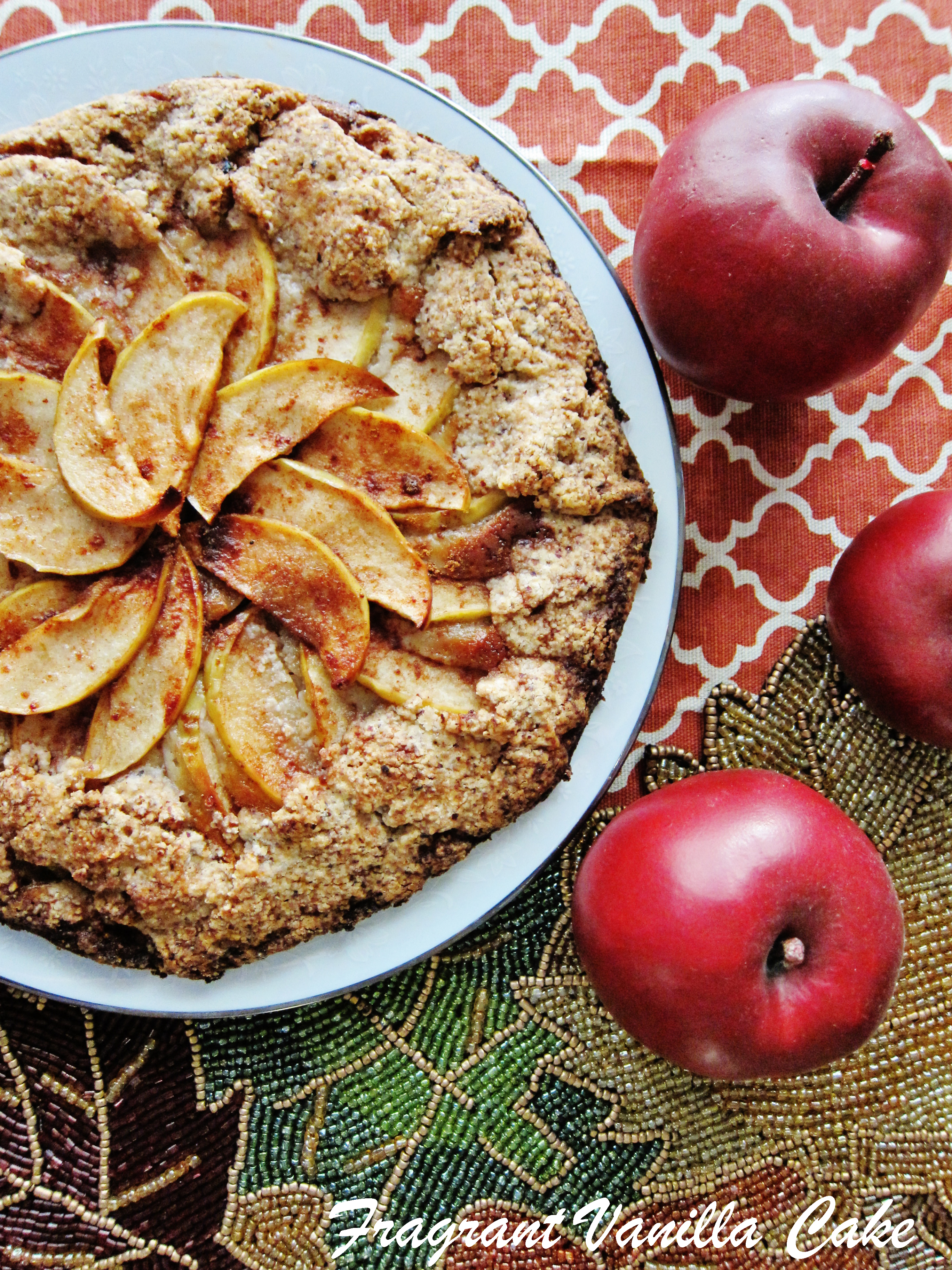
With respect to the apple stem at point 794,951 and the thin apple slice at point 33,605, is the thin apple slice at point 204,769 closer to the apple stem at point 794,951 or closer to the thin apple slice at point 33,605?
the thin apple slice at point 33,605

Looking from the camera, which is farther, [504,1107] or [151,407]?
[504,1107]

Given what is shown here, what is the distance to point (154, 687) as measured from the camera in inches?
70.1

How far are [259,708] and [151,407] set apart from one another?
61 cm

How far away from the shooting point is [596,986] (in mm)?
1988

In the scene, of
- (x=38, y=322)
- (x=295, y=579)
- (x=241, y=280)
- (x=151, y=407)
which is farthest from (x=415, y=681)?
(x=38, y=322)

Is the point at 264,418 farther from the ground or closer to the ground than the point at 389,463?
farther from the ground

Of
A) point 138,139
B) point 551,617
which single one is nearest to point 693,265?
point 551,617

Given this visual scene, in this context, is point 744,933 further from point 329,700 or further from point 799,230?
point 799,230

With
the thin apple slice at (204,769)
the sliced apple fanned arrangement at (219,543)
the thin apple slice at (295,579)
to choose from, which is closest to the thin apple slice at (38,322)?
the sliced apple fanned arrangement at (219,543)

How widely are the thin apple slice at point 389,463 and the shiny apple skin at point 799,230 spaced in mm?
613

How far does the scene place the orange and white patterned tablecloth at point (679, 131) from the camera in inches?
90.6

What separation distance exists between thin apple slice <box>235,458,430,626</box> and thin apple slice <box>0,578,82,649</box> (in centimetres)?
41

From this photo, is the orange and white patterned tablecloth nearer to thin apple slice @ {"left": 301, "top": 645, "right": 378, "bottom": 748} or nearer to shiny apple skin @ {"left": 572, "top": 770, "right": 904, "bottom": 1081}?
shiny apple skin @ {"left": 572, "top": 770, "right": 904, "bottom": 1081}

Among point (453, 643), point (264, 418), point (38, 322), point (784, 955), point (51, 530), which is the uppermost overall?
point (38, 322)
